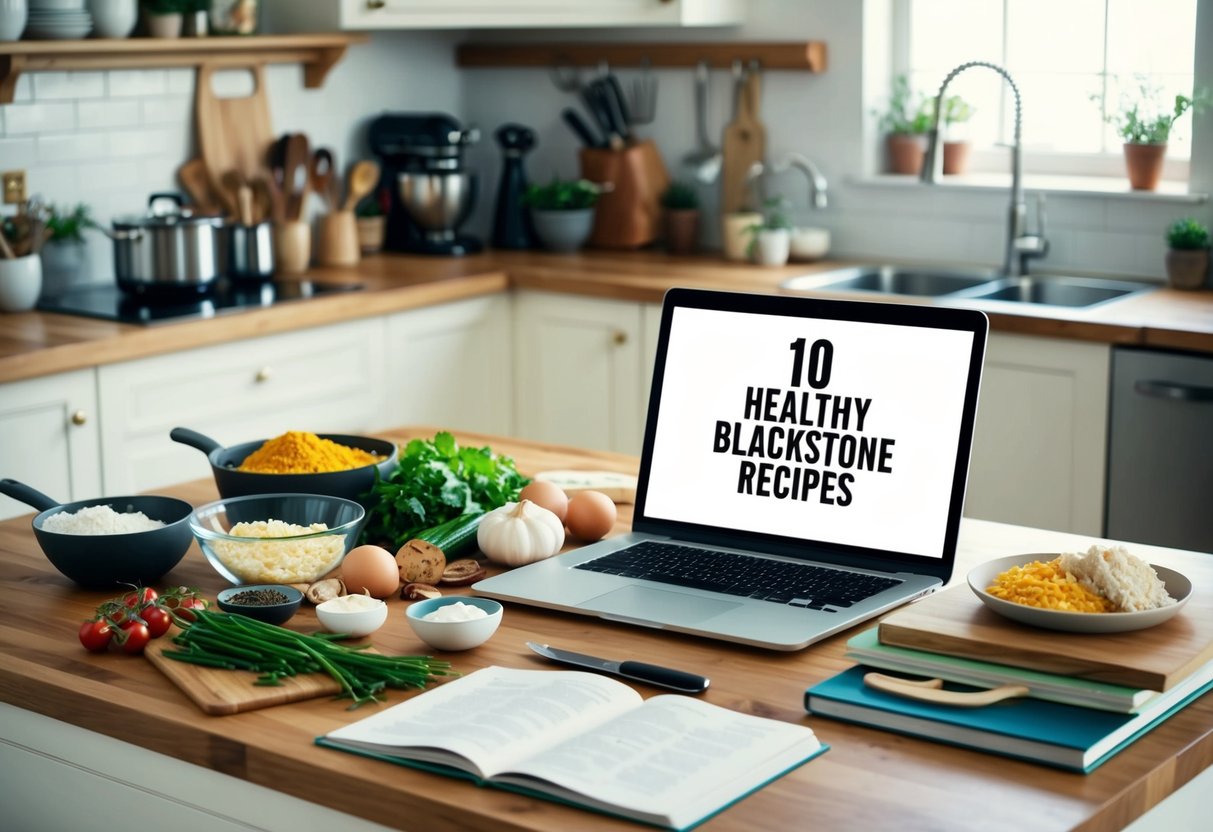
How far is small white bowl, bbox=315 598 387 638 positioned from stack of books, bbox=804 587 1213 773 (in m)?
0.46

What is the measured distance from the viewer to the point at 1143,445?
3139 mm

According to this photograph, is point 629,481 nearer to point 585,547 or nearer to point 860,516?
point 585,547

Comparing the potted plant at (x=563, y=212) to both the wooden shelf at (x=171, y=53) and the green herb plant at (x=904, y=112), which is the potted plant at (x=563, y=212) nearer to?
the wooden shelf at (x=171, y=53)

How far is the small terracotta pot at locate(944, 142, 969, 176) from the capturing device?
162 inches

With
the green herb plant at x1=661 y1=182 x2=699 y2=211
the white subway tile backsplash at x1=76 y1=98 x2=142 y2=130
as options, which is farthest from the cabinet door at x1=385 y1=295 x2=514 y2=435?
the white subway tile backsplash at x1=76 y1=98 x2=142 y2=130

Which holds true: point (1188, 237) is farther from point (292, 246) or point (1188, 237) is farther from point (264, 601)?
point (264, 601)

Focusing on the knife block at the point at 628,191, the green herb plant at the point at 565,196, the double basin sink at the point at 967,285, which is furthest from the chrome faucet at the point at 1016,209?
the green herb plant at the point at 565,196

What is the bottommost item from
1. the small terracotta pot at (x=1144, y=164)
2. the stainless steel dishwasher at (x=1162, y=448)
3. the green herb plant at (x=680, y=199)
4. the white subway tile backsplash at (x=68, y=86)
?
the stainless steel dishwasher at (x=1162, y=448)

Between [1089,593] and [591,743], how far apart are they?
49cm

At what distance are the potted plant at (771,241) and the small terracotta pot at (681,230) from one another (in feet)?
0.97

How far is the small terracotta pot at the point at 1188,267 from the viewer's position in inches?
140

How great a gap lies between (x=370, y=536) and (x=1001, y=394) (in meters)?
1.85

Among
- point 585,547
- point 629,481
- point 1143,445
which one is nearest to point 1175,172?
point 1143,445

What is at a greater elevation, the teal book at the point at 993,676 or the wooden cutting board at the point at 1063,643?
the wooden cutting board at the point at 1063,643
